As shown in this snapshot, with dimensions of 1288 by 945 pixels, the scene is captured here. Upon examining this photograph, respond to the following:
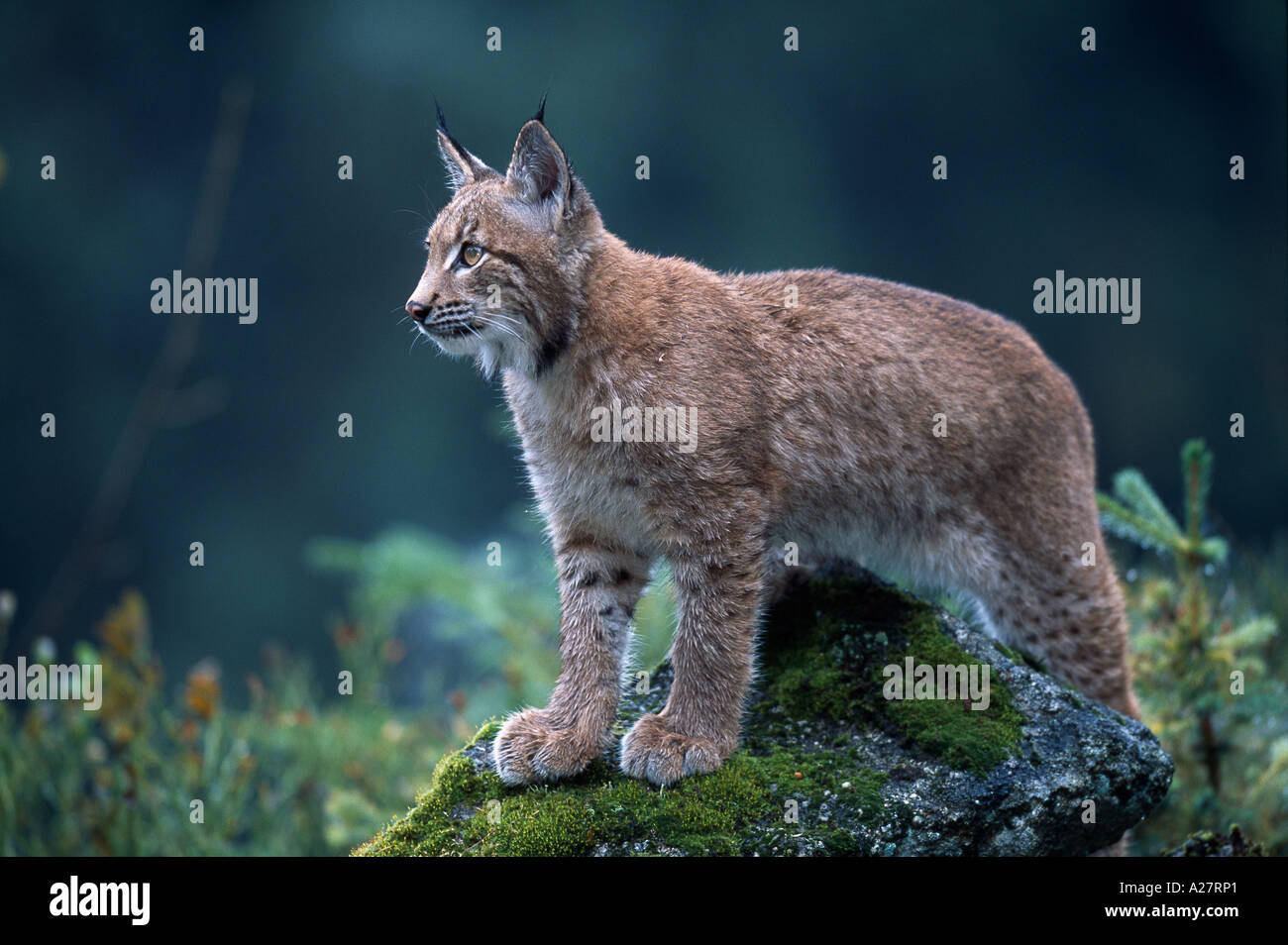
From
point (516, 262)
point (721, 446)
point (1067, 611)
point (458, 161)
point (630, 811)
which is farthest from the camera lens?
point (1067, 611)

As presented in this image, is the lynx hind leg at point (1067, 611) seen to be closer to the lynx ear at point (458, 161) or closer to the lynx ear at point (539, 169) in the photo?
the lynx ear at point (539, 169)

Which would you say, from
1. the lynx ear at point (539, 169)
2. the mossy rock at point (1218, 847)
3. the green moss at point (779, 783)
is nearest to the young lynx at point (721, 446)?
the lynx ear at point (539, 169)

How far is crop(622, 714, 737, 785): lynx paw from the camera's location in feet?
13.0

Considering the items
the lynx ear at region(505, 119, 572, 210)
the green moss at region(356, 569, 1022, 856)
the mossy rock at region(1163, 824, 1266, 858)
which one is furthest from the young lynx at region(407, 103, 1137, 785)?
the mossy rock at region(1163, 824, 1266, 858)

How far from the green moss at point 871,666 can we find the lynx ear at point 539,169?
6.30 ft

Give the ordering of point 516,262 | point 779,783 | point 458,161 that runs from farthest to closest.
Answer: point 458,161, point 516,262, point 779,783

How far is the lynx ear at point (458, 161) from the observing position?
4496 mm

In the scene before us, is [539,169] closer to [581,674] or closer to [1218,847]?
[581,674]

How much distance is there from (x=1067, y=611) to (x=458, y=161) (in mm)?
3177

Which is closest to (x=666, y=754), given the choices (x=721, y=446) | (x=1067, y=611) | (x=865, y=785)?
(x=865, y=785)

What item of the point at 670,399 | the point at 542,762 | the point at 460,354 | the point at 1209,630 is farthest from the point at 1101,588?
the point at 460,354

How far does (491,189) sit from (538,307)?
0.49 meters

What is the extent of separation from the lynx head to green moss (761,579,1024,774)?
1511 millimetres

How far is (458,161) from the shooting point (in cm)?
→ 455
